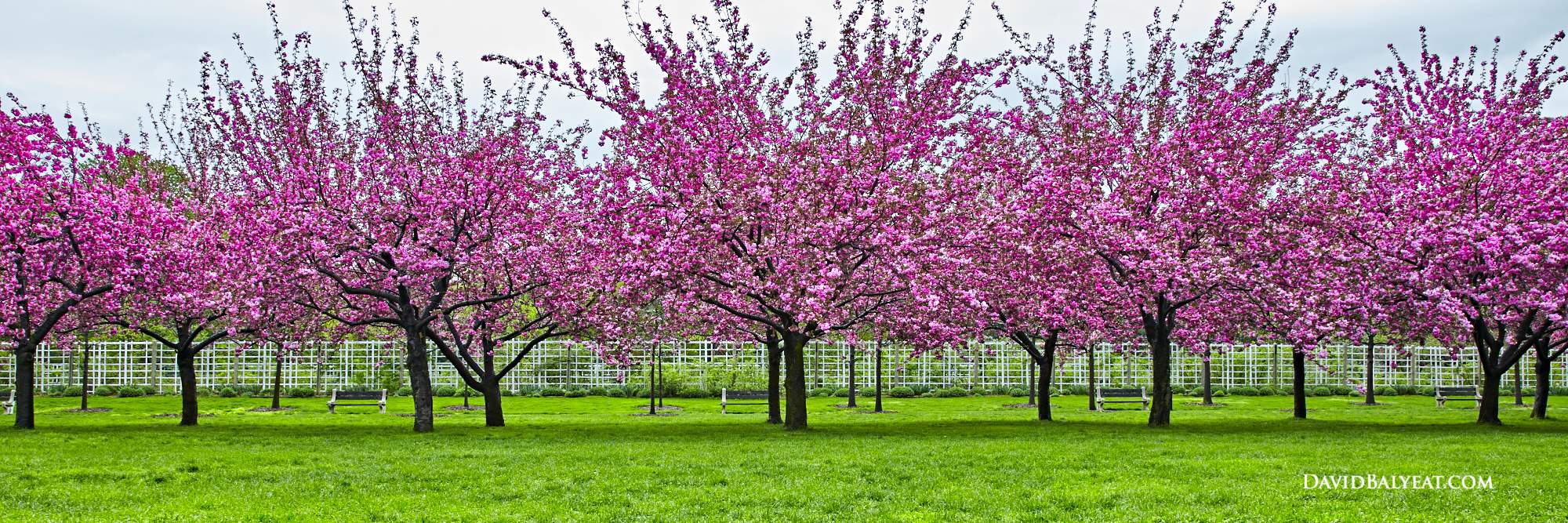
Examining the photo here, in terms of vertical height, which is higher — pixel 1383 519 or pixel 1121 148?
pixel 1121 148

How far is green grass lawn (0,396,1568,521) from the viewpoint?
10.1 meters

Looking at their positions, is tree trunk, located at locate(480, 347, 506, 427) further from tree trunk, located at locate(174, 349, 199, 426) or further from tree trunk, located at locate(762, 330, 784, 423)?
tree trunk, located at locate(174, 349, 199, 426)

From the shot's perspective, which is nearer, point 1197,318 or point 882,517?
point 882,517

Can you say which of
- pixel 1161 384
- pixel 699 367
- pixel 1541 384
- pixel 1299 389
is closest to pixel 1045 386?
pixel 1161 384

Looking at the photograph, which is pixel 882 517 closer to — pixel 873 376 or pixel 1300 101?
pixel 1300 101

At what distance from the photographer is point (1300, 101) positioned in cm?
2272

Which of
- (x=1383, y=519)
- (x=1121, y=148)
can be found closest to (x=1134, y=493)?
(x=1383, y=519)

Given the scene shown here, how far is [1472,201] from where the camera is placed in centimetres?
2045

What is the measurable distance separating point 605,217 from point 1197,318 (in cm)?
1174

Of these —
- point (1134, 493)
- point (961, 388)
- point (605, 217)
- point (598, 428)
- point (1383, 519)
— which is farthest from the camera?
point (961, 388)

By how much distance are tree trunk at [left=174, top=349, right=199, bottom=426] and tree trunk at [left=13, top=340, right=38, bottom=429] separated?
2.51 m

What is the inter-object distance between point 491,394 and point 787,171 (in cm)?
807

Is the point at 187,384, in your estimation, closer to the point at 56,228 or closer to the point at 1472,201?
the point at 56,228

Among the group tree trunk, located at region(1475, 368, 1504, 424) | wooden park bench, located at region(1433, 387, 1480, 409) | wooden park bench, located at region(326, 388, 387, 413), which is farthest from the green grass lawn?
wooden park bench, located at region(1433, 387, 1480, 409)
